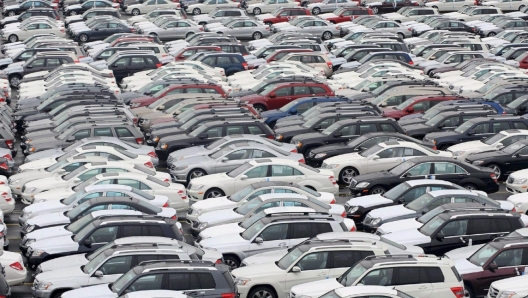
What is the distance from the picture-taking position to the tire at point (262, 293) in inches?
820

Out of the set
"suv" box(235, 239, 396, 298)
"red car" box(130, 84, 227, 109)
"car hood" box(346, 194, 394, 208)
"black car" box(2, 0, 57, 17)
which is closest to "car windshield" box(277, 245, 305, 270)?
"suv" box(235, 239, 396, 298)

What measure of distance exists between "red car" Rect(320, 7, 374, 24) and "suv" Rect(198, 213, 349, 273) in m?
38.2

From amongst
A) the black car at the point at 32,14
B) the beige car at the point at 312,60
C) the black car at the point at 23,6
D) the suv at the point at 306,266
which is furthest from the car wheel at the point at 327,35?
the suv at the point at 306,266

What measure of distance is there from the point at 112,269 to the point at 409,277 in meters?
5.47

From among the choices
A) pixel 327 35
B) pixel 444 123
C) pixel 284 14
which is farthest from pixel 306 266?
pixel 284 14

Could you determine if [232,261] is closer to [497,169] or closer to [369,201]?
[369,201]

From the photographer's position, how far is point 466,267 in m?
21.6

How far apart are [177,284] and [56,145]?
46.1 ft

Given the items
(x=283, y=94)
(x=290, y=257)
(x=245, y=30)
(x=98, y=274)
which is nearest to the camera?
(x=98, y=274)

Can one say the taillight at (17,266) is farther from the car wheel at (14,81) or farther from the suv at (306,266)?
the car wheel at (14,81)

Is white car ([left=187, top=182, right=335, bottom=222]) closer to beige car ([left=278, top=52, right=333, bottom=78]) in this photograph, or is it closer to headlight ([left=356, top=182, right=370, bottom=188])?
headlight ([left=356, top=182, right=370, bottom=188])

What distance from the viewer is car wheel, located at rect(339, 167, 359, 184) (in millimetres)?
30859

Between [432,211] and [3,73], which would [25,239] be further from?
[3,73]

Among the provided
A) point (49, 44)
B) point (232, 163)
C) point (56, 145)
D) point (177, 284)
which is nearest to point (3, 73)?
point (49, 44)
